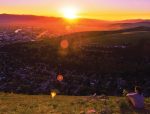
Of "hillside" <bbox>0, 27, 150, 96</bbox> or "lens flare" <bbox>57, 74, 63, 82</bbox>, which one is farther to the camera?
"lens flare" <bbox>57, 74, 63, 82</bbox>

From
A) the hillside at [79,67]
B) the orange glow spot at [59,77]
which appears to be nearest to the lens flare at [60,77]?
the orange glow spot at [59,77]

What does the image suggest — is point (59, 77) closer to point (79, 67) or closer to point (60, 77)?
point (60, 77)

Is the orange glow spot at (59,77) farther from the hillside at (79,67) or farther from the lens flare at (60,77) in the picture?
the hillside at (79,67)

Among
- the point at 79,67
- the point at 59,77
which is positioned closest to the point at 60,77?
the point at 59,77

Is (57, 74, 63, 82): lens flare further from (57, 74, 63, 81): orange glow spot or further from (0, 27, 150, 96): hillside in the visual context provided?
(0, 27, 150, 96): hillside

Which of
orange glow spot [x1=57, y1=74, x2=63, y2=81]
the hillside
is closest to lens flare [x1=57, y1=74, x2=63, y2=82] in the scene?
orange glow spot [x1=57, y1=74, x2=63, y2=81]

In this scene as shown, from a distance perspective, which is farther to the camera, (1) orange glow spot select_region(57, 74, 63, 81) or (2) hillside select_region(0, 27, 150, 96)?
(1) orange glow spot select_region(57, 74, 63, 81)

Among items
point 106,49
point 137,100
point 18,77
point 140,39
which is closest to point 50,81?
point 18,77

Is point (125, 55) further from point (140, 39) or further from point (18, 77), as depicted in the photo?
point (18, 77)
